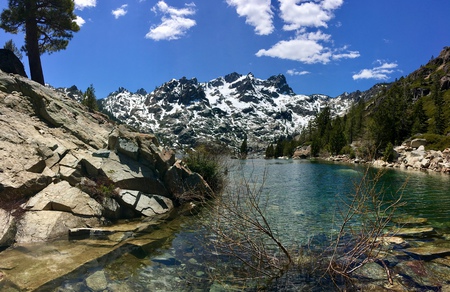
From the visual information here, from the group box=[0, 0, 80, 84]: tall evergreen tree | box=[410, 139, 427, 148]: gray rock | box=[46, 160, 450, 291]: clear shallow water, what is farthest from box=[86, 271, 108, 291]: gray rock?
box=[410, 139, 427, 148]: gray rock

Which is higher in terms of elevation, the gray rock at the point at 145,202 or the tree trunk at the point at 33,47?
the tree trunk at the point at 33,47

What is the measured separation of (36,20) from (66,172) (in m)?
25.7

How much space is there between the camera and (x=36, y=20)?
1256 inches

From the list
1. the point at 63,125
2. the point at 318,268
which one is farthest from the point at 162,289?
the point at 63,125

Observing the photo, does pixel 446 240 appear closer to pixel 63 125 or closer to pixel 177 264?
pixel 177 264

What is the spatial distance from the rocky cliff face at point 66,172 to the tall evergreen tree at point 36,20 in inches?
402

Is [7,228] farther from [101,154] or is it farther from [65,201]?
[101,154]

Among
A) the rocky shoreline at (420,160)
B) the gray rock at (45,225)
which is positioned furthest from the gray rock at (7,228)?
the rocky shoreline at (420,160)

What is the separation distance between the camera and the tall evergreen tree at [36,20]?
29.9 metres

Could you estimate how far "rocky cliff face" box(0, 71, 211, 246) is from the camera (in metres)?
13.1

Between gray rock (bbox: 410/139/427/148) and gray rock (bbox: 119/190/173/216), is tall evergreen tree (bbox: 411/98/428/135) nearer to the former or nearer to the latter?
gray rock (bbox: 410/139/427/148)

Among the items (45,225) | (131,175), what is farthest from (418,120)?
(45,225)

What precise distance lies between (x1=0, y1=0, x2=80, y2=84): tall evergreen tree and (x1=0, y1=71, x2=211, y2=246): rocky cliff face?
1022 centimetres

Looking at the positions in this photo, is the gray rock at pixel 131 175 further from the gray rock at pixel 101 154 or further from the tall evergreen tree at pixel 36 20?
the tall evergreen tree at pixel 36 20
